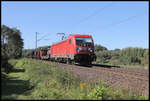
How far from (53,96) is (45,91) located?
781 millimetres

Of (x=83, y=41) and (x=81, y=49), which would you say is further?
(x=83, y=41)

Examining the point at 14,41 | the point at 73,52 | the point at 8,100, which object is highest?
the point at 14,41

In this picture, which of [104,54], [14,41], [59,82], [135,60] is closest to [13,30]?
[14,41]

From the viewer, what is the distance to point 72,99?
6.85 m

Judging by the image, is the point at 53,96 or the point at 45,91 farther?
the point at 45,91

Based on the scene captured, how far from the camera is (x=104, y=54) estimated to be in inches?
1746

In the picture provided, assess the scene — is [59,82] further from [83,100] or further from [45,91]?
[83,100]

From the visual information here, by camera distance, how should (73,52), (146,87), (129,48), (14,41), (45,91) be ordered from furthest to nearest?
(14,41)
(129,48)
(73,52)
(146,87)
(45,91)

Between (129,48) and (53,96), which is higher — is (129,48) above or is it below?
above

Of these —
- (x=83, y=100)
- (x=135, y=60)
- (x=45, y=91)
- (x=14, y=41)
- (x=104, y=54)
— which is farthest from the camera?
(x=14, y=41)

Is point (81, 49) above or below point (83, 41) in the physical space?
below

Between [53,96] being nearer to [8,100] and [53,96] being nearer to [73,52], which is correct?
[8,100]

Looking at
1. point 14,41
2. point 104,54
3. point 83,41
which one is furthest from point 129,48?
point 14,41

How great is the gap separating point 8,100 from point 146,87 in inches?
244
